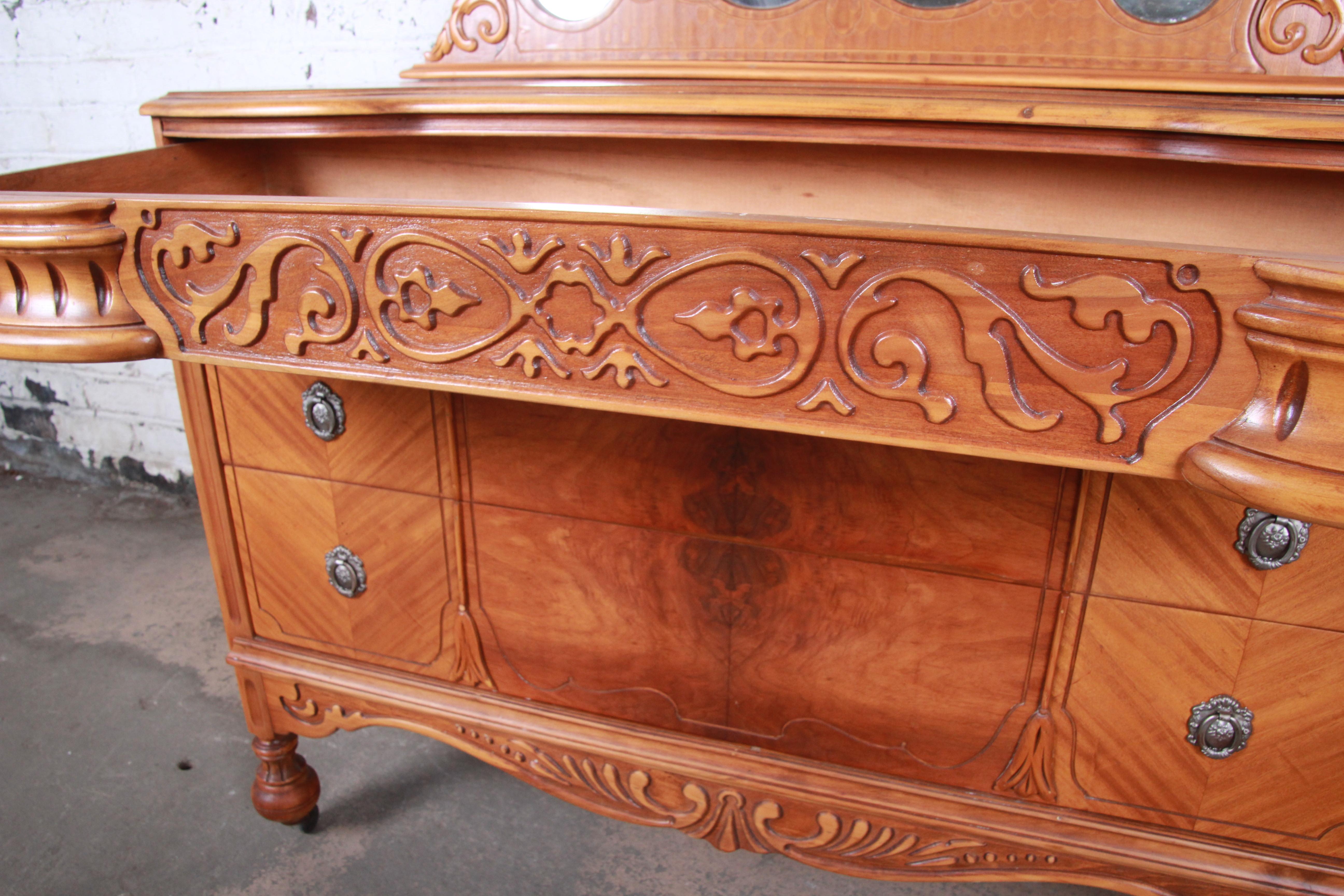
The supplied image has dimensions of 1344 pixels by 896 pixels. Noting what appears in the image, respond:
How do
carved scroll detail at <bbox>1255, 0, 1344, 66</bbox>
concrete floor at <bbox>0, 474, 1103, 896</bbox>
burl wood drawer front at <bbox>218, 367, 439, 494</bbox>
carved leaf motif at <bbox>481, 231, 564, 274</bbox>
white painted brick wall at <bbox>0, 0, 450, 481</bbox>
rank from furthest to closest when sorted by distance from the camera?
white painted brick wall at <bbox>0, 0, 450, 481</bbox> < concrete floor at <bbox>0, 474, 1103, 896</bbox> < burl wood drawer front at <bbox>218, 367, 439, 494</bbox> < carved scroll detail at <bbox>1255, 0, 1344, 66</bbox> < carved leaf motif at <bbox>481, 231, 564, 274</bbox>

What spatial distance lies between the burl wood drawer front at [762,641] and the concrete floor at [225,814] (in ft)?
1.30

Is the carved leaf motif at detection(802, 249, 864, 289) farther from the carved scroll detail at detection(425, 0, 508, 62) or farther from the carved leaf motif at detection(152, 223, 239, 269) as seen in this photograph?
the carved scroll detail at detection(425, 0, 508, 62)

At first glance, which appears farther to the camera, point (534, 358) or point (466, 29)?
point (466, 29)

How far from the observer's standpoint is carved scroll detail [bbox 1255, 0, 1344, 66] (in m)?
0.98

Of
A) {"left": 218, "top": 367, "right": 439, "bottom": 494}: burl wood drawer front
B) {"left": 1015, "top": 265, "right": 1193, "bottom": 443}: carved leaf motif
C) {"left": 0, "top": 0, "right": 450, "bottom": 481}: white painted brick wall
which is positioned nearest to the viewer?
{"left": 1015, "top": 265, "right": 1193, "bottom": 443}: carved leaf motif

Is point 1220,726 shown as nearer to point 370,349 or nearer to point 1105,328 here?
point 1105,328

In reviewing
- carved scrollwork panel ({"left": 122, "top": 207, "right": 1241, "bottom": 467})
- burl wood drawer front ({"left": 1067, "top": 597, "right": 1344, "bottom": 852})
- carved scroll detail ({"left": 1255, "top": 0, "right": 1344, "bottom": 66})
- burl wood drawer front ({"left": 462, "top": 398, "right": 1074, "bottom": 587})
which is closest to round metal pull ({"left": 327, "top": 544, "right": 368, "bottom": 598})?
burl wood drawer front ({"left": 462, "top": 398, "right": 1074, "bottom": 587})

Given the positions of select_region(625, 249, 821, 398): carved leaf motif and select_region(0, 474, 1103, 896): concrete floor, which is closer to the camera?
select_region(625, 249, 821, 398): carved leaf motif

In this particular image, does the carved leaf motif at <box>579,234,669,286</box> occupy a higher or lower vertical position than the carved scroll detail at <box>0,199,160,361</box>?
higher

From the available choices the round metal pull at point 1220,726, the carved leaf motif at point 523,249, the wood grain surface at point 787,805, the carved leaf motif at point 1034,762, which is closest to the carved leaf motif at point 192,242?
the carved leaf motif at point 523,249

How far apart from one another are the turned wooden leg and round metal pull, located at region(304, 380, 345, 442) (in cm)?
56

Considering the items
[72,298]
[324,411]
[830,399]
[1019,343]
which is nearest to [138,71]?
[324,411]

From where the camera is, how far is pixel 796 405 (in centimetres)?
66

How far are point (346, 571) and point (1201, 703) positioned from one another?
3.54ft
